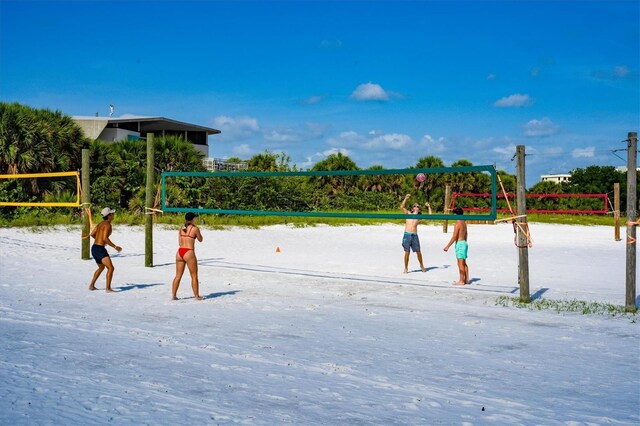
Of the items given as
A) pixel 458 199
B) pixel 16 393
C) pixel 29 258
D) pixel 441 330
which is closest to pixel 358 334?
pixel 441 330

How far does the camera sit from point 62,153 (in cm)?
2472

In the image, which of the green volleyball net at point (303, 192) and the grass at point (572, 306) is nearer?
the grass at point (572, 306)

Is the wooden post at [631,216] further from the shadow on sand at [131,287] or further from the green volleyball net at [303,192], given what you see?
the green volleyball net at [303,192]

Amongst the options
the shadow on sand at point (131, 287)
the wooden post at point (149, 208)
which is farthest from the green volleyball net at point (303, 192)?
the shadow on sand at point (131, 287)

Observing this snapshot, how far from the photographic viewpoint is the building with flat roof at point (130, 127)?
4076 cm

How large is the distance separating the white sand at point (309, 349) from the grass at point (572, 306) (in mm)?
206

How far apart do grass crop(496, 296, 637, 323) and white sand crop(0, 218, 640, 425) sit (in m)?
0.21

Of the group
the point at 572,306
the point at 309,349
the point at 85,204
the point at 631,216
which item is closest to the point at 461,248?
the point at 572,306

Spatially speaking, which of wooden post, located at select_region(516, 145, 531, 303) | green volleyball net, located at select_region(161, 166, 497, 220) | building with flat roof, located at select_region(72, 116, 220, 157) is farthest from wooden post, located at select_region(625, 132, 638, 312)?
building with flat roof, located at select_region(72, 116, 220, 157)

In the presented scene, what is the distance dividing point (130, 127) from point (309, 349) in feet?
128

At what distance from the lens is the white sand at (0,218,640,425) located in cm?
477

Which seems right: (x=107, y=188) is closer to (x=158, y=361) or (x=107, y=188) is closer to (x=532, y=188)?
(x=158, y=361)

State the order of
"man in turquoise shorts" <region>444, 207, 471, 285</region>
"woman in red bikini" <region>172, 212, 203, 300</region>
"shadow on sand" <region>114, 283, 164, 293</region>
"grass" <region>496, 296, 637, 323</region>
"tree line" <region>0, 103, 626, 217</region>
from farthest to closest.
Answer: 1. "tree line" <region>0, 103, 626, 217</region>
2. "man in turquoise shorts" <region>444, 207, 471, 285</region>
3. "shadow on sand" <region>114, 283, 164, 293</region>
4. "woman in red bikini" <region>172, 212, 203, 300</region>
5. "grass" <region>496, 296, 637, 323</region>

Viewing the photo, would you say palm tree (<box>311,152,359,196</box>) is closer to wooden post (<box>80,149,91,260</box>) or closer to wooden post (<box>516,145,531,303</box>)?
wooden post (<box>80,149,91,260</box>)
